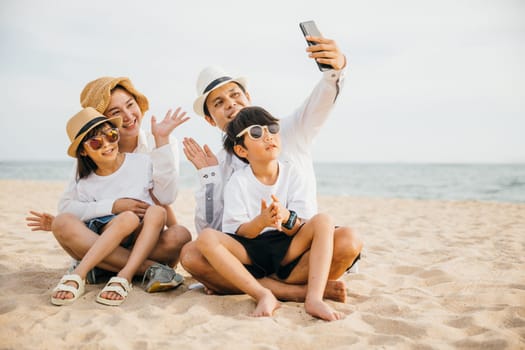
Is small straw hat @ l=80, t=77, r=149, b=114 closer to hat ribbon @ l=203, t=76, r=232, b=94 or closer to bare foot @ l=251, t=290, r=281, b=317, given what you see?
hat ribbon @ l=203, t=76, r=232, b=94

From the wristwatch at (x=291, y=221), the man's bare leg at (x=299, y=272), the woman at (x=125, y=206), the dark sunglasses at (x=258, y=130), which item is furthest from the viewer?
the woman at (x=125, y=206)

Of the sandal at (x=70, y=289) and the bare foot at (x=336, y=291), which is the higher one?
the bare foot at (x=336, y=291)

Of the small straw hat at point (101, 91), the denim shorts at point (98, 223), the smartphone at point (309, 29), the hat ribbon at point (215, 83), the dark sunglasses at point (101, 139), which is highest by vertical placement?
the smartphone at point (309, 29)

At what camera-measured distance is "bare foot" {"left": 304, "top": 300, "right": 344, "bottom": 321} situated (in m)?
2.44

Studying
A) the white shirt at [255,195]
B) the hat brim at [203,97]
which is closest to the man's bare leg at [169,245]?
the white shirt at [255,195]

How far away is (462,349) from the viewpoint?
205 cm

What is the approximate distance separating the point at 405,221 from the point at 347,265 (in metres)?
4.95

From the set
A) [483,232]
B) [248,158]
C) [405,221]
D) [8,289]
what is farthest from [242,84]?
[405,221]

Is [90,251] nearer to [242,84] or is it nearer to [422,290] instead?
[242,84]

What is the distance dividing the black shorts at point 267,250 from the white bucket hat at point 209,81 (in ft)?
4.32

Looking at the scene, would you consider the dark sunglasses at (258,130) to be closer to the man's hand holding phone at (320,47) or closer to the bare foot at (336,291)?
the man's hand holding phone at (320,47)

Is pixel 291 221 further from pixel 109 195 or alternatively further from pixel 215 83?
pixel 109 195

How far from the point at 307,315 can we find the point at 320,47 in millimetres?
1894

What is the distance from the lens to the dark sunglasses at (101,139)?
3.30m
